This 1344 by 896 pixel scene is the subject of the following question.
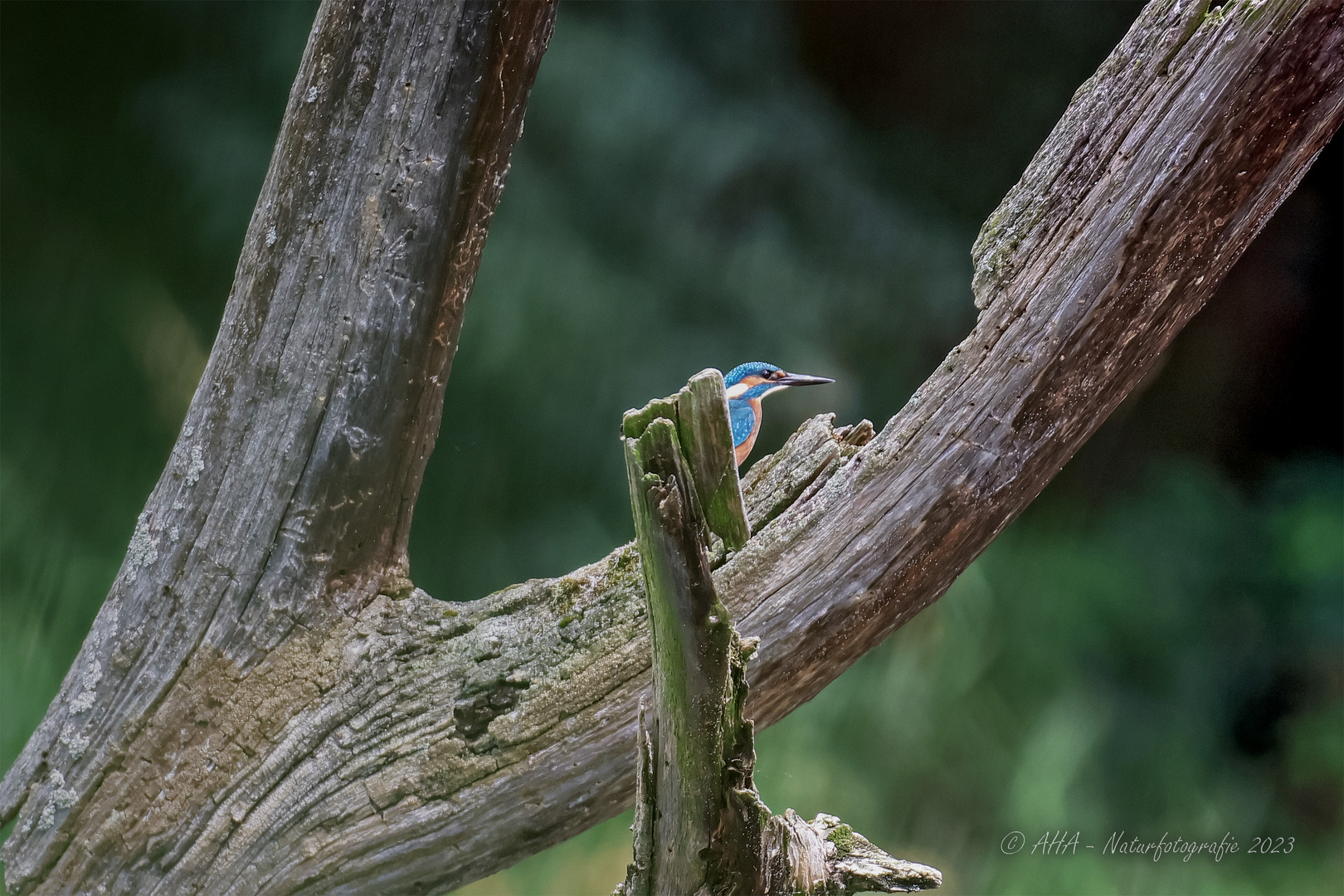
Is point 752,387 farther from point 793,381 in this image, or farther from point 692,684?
point 692,684

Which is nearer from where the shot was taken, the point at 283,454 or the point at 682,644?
the point at 682,644

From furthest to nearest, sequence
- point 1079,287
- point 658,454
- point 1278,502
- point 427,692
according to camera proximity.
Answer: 1. point 1278,502
2. point 427,692
3. point 1079,287
4. point 658,454

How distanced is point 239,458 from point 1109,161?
1.21 m

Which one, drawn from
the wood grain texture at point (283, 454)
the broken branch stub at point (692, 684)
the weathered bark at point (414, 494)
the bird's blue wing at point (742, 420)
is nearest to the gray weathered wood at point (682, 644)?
the broken branch stub at point (692, 684)

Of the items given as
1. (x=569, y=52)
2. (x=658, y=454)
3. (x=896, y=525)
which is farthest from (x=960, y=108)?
(x=658, y=454)

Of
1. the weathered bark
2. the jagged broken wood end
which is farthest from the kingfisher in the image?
the jagged broken wood end

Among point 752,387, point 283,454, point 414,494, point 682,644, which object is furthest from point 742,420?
point 682,644

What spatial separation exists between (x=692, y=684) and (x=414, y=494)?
70 cm

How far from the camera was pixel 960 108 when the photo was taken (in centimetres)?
248

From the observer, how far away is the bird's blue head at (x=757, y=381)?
1729 millimetres

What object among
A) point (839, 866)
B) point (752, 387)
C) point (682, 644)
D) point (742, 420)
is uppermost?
point (752, 387)

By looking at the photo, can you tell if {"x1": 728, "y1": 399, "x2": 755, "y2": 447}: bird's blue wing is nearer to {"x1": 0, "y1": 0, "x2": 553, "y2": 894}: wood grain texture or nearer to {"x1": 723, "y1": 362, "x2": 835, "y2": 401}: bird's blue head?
{"x1": 723, "y1": 362, "x2": 835, "y2": 401}: bird's blue head

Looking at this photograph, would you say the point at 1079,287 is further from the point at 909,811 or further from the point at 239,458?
the point at 909,811

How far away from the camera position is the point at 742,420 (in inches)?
65.4
